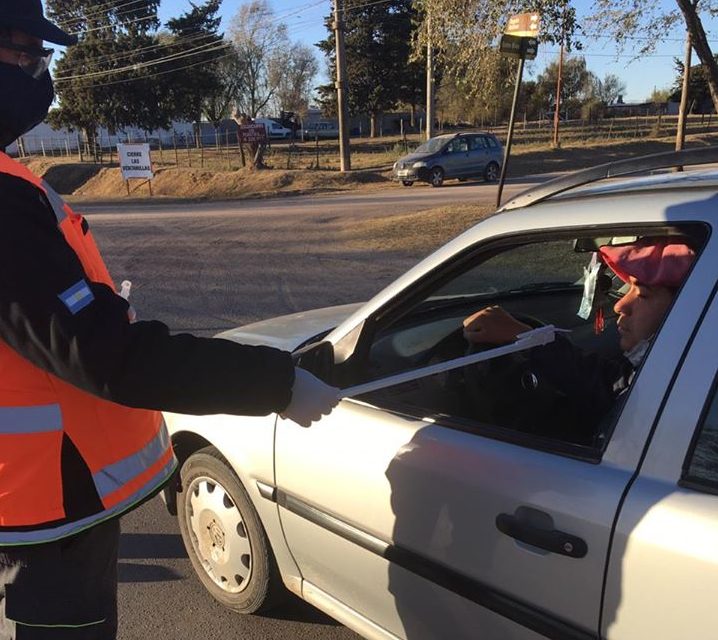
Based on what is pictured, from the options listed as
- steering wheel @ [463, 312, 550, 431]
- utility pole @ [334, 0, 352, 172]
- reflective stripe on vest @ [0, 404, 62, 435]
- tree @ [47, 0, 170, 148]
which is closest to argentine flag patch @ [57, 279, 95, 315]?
reflective stripe on vest @ [0, 404, 62, 435]

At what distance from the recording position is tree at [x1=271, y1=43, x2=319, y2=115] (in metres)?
60.9

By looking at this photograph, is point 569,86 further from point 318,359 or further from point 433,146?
point 318,359

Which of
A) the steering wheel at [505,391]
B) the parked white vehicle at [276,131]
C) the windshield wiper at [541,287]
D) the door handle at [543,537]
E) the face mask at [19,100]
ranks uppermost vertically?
the parked white vehicle at [276,131]

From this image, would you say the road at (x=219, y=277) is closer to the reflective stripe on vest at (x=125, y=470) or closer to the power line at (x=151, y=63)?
the reflective stripe on vest at (x=125, y=470)

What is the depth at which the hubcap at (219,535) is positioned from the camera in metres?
2.61

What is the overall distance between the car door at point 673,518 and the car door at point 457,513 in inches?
1.3

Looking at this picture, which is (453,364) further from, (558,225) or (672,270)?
(672,270)

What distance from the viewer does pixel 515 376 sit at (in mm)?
2324

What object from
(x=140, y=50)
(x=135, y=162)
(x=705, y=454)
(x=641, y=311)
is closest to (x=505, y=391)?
(x=641, y=311)

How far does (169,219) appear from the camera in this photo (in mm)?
17125

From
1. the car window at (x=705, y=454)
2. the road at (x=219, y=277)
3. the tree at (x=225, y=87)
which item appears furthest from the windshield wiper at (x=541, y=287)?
the tree at (x=225, y=87)

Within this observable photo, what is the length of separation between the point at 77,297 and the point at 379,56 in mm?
50454

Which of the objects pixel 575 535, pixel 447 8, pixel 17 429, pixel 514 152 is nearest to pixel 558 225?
pixel 575 535

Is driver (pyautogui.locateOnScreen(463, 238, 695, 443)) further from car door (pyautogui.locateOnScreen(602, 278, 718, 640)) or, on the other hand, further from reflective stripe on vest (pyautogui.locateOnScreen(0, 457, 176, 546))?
reflective stripe on vest (pyautogui.locateOnScreen(0, 457, 176, 546))
